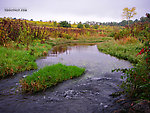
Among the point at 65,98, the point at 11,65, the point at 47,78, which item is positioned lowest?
the point at 65,98

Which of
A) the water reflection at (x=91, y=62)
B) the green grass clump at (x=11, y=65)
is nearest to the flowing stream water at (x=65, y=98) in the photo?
the green grass clump at (x=11, y=65)

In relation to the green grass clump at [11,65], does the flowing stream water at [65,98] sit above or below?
below

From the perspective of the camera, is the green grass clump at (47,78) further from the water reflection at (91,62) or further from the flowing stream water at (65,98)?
the water reflection at (91,62)

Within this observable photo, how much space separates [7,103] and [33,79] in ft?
4.78

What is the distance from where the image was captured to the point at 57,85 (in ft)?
18.4

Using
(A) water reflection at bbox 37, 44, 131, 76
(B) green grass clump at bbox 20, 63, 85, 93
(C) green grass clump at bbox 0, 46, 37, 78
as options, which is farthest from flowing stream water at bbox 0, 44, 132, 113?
(A) water reflection at bbox 37, 44, 131, 76

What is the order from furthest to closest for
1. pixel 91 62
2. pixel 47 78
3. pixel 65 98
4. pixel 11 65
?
pixel 91 62, pixel 11 65, pixel 47 78, pixel 65 98

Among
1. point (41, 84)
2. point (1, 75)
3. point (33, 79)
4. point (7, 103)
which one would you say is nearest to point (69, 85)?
point (41, 84)

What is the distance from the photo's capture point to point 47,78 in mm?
5609

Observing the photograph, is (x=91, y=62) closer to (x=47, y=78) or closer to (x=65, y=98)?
(x=47, y=78)

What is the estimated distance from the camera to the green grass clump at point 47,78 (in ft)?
16.1

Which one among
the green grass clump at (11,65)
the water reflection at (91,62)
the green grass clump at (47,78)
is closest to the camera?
the green grass clump at (47,78)

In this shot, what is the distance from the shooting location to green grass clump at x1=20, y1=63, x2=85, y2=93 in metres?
4.91

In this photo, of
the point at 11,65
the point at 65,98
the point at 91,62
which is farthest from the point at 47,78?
the point at 91,62
